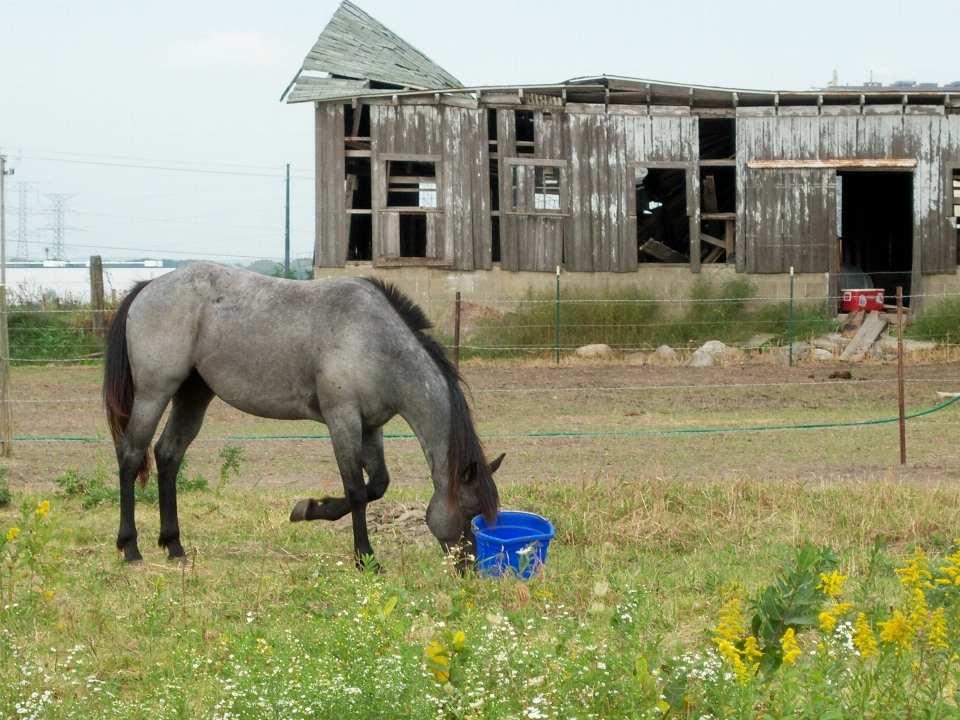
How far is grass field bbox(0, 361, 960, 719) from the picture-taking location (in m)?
3.51

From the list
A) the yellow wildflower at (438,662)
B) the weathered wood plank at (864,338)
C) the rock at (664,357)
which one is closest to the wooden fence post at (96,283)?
the rock at (664,357)

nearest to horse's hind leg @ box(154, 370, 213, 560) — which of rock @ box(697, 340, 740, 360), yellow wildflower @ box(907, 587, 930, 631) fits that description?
yellow wildflower @ box(907, 587, 930, 631)

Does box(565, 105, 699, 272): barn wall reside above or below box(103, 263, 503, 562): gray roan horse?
above

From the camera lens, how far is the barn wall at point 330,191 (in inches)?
826

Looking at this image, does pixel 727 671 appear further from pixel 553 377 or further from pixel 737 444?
pixel 553 377

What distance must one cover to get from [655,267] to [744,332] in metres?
2.42

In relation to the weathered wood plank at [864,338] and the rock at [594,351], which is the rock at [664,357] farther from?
the weathered wood plank at [864,338]

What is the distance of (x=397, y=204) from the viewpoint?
24.8 meters

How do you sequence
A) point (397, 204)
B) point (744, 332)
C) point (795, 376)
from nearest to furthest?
point (795, 376) → point (744, 332) → point (397, 204)

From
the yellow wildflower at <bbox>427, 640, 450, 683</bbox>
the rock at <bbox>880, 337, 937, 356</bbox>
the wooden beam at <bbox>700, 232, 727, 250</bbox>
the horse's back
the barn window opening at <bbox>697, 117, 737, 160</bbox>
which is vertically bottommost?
the yellow wildflower at <bbox>427, 640, 450, 683</bbox>

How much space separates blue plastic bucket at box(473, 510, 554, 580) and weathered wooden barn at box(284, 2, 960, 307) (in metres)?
15.0

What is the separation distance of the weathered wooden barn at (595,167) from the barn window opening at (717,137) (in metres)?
1.08

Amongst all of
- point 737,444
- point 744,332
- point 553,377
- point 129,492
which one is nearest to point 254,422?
point 553,377

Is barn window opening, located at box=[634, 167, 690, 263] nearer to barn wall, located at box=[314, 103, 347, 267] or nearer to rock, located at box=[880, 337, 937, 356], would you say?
rock, located at box=[880, 337, 937, 356]
